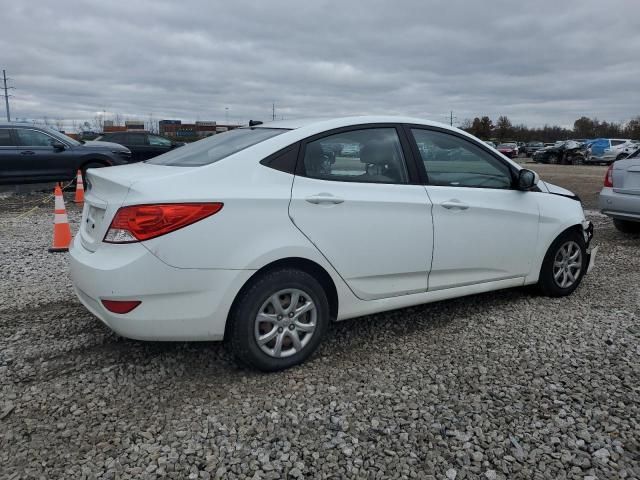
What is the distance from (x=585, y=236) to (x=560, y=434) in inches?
106

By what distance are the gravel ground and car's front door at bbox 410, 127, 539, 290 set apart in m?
0.44

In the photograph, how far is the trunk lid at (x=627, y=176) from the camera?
7211 mm

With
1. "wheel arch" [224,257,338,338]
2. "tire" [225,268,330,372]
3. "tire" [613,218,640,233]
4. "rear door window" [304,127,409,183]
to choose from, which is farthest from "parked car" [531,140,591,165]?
"tire" [225,268,330,372]

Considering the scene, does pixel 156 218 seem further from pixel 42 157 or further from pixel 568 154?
pixel 568 154

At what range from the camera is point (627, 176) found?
7.33 meters

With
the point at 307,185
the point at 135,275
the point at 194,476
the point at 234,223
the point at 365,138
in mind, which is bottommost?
the point at 194,476

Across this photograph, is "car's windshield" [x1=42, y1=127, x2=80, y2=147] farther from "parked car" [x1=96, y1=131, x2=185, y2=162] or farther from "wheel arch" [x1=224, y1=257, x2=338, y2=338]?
"wheel arch" [x1=224, y1=257, x2=338, y2=338]

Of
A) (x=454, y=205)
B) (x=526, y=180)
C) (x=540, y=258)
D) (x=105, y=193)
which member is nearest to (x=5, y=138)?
(x=105, y=193)

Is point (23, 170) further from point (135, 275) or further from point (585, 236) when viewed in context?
point (585, 236)

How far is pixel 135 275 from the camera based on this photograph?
9.18 ft

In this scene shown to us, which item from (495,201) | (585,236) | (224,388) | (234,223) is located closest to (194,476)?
(224,388)

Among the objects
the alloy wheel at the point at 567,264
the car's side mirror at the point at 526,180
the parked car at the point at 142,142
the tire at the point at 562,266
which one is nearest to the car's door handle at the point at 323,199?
the car's side mirror at the point at 526,180

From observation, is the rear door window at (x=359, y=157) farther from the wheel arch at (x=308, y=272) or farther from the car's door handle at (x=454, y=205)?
the wheel arch at (x=308, y=272)

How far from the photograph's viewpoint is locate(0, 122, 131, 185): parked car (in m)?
11.1
